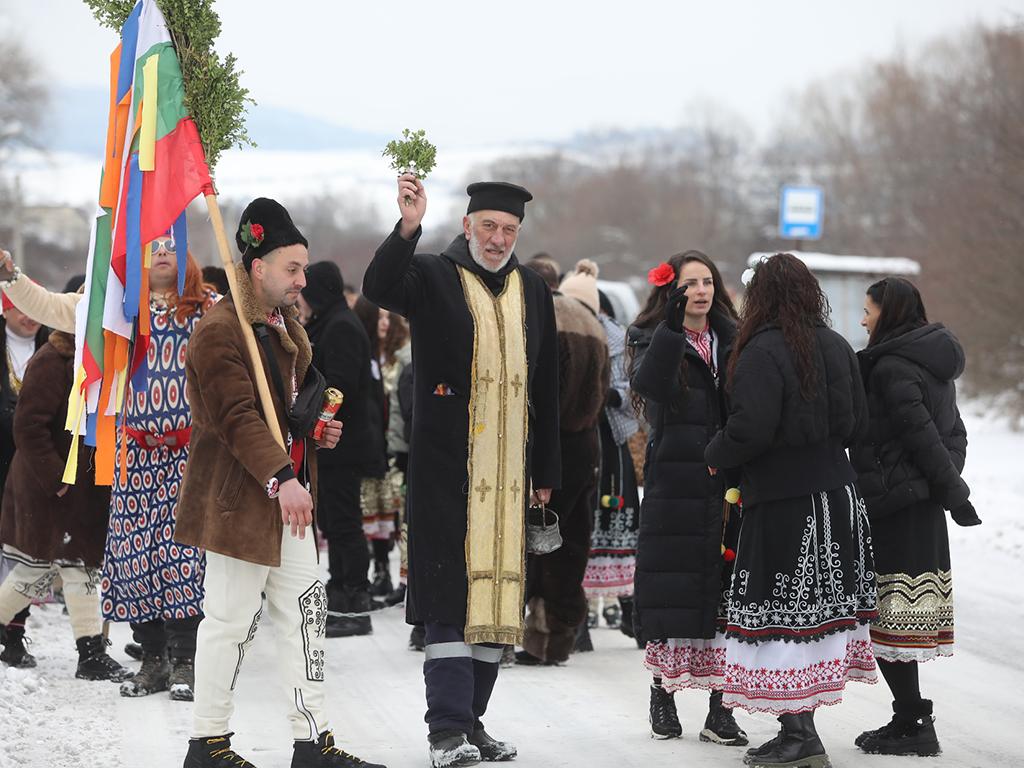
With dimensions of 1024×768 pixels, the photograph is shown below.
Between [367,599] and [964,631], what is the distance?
383 centimetres

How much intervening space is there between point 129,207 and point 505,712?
2.95m

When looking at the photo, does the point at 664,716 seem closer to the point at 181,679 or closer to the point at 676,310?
the point at 676,310

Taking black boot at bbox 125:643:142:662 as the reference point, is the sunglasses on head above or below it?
above

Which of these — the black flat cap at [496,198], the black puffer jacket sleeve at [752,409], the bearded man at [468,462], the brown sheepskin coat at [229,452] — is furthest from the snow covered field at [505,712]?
the black flat cap at [496,198]

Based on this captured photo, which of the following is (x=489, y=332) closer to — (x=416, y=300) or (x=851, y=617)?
(x=416, y=300)

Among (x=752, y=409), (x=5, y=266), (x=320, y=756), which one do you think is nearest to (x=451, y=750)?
(x=320, y=756)

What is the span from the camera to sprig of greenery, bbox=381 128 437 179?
5781mm

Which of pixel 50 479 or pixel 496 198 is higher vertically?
pixel 496 198

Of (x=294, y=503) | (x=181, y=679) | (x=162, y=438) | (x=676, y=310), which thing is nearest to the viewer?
(x=294, y=503)

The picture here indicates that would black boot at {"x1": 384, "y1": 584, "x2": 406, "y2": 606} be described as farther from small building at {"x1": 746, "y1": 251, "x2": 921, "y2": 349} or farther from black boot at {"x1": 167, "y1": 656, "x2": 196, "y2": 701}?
small building at {"x1": 746, "y1": 251, "x2": 921, "y2": 349}

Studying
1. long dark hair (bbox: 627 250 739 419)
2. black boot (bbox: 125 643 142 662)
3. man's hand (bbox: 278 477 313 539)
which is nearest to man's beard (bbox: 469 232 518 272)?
long dark hair (bbox: 627 250 739 419)

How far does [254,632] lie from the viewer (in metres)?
5.64

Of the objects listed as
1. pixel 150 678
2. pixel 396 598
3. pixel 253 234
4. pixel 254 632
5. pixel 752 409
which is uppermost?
pixel 253 234

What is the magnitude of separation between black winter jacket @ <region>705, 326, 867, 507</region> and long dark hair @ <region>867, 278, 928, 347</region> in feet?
1.99
